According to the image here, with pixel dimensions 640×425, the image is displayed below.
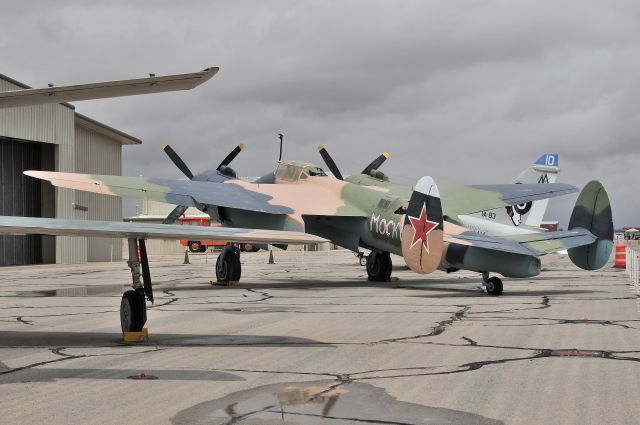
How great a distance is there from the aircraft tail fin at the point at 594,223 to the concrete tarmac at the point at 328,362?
2210 millimetres

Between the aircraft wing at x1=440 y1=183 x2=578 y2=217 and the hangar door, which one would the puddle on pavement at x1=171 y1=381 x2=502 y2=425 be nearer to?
the aircraft wing at x1=440 y1=183 x2=578 y2=217

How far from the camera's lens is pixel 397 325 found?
43.2 ft

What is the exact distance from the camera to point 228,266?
23766mm

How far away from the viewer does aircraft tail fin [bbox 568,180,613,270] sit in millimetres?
20094

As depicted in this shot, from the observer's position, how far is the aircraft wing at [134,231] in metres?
8.62

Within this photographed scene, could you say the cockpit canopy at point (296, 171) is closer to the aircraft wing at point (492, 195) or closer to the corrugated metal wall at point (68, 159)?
the aircraft wing at point (492, 195)

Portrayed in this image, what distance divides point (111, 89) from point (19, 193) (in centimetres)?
4190

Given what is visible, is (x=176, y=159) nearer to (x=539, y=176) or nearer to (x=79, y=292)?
(x=79, y=292)

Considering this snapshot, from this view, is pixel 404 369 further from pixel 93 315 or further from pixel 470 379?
pixel 93 315

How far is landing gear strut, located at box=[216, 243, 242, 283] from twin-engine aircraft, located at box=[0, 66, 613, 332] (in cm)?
3

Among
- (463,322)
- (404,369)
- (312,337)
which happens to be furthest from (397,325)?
(404,369)

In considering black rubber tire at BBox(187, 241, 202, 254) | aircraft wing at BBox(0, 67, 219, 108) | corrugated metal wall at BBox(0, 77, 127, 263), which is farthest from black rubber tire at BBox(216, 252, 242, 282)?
black rubber tire at BBox(187, 241, 202, 254)

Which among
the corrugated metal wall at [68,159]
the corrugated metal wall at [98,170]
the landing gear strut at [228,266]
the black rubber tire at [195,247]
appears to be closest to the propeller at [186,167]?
the landing gear strut at [228,266]

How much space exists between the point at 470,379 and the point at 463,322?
5296mm
